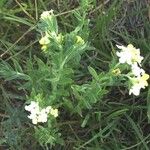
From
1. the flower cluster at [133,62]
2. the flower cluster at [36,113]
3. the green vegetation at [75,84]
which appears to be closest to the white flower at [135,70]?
the flower cluster at [133,62]

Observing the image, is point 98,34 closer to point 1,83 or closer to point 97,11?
point 97,11

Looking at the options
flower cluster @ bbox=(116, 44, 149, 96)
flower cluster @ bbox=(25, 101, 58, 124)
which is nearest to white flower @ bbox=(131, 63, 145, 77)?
flower cluster @ bbox=(116, 44, 149, 96)

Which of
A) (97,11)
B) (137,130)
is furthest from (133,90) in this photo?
(97,11)

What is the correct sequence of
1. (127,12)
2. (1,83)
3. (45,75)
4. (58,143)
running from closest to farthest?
(45,75), (58,143), (1,83), (127,12)

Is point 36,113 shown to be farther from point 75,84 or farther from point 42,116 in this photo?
point 75,84

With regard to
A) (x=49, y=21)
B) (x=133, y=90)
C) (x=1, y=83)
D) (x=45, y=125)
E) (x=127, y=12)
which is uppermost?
(x=127, y=12)

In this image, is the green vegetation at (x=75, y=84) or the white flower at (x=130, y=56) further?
the green vegetation at (x=75, y=84)

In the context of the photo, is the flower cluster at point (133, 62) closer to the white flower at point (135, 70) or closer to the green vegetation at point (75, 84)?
the white flower at point (135, 70)

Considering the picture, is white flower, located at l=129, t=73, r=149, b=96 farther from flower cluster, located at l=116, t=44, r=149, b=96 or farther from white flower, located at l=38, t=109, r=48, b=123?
white flower, located at l=38, t=109, r=48, b=123
